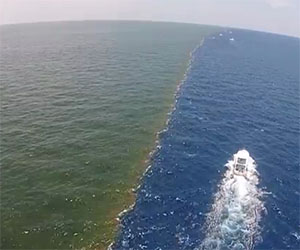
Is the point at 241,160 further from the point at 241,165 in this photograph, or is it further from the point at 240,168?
the point at 240,168

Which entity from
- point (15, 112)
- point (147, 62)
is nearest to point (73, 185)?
point (15, 112)

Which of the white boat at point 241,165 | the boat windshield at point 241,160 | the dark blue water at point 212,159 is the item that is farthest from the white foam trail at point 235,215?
the boat windshield at point 241,160

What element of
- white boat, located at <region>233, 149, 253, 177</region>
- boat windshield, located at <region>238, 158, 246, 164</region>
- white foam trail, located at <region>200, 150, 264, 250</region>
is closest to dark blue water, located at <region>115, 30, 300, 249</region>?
white foam trail, located at <region>200, 150, 264, 250</region>

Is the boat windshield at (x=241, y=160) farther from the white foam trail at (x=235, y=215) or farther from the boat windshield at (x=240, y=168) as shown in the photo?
the white foam trail at (x=235, y=215)

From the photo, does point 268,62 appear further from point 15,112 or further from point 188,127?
point 15,112

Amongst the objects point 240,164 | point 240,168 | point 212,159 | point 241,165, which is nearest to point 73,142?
point 212,159
